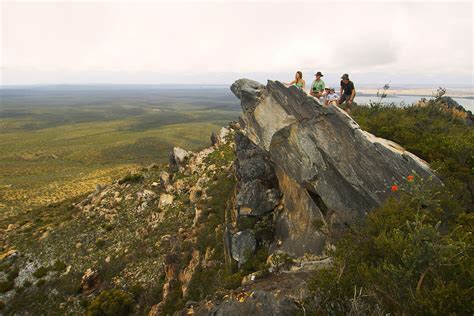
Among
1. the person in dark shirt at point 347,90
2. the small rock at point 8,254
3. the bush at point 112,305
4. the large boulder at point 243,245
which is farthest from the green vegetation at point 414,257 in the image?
the small rock at point 8,254

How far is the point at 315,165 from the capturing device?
16391 millimetres

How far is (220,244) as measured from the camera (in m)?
21.3

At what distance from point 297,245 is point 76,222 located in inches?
1121

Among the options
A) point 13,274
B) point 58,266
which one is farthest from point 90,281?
point 13,274

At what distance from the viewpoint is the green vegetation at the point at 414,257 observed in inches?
310

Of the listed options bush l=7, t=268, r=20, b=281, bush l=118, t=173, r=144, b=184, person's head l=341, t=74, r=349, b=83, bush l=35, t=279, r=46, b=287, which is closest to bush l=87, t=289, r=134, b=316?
bush l=35, t=279, r=46, b=287

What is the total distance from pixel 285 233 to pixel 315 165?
486cm

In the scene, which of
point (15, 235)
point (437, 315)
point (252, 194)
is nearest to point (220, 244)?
point (252, 194)

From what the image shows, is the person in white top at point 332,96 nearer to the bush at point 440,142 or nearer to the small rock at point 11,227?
the bush at point 440,142

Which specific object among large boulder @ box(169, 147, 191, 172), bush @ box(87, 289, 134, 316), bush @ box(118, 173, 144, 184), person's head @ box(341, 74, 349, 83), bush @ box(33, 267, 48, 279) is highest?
person's head @ box(341, 74, 349, 83)

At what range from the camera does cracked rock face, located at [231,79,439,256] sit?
14336 millimetres

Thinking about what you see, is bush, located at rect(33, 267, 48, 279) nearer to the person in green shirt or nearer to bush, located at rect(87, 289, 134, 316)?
bush, located at rect(87, 289, 134, 316)

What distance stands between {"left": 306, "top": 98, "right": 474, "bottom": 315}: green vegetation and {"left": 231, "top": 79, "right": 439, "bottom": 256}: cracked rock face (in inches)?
54.7

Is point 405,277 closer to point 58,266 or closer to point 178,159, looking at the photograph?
point 58,266
